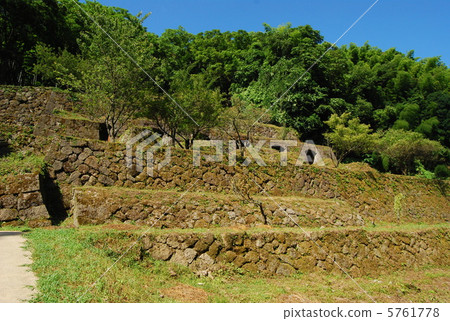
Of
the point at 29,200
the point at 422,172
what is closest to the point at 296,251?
the point at 29,200

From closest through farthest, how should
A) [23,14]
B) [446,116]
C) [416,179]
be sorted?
1. [416,179]
2. [23,14]
3. [446,116]

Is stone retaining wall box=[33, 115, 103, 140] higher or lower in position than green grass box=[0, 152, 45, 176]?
higher

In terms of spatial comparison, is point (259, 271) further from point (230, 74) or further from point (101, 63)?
point (230, 74)

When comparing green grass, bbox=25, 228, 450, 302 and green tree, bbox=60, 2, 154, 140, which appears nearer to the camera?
green grass, bbox=25, 228, 450, 302

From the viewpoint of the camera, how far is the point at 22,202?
8617 millimetres

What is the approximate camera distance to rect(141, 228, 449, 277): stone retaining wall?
7629 millimetres

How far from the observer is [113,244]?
695 centimetres

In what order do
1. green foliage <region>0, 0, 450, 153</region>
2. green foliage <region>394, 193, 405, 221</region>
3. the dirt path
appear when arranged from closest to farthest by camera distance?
the dirt path, green foliage <region>0, 0, 450, 153</region>, green foliage <region>394, 193, 405, 221</region>

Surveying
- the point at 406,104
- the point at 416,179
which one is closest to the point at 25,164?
the point at 416,179

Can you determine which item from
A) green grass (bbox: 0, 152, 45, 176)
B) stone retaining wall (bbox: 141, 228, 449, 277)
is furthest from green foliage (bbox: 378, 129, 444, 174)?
green grass (bbox: 0, 152, 45, 176)

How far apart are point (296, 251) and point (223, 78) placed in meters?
32.0

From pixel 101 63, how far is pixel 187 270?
10.3 meters

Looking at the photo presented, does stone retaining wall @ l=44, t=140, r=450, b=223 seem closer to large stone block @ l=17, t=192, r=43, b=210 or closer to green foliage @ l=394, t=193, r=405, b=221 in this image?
green foliage @ l=394, t=193, r=405, b=221

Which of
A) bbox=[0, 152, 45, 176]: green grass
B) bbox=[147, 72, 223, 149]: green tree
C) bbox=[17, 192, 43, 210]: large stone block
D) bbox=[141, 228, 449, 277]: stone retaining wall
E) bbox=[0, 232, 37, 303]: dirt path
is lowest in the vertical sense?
bbox=[141, 228, 449, 277]: stone retaining wall
